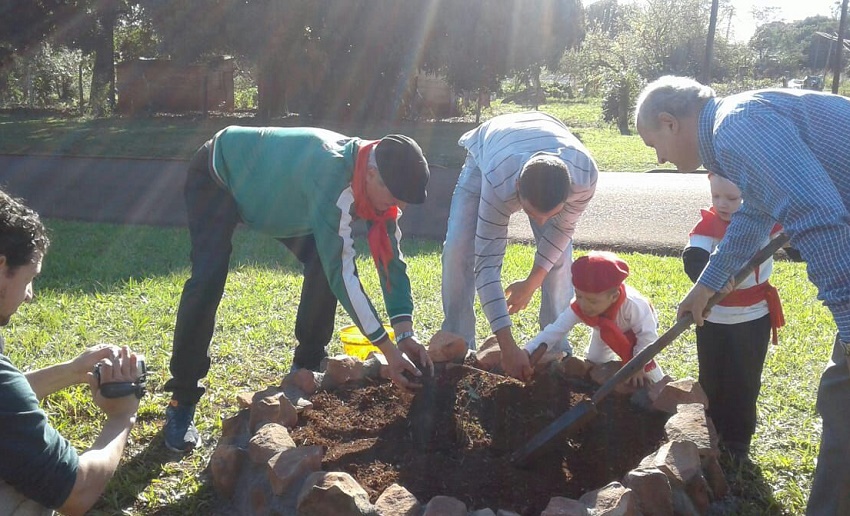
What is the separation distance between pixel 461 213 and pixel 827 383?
75.2 inches

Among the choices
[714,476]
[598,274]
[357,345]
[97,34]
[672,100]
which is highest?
[97,34]

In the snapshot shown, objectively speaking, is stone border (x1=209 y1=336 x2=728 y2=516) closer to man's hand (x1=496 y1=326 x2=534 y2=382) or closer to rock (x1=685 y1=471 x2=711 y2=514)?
rock (x1=685 y1=471 x2=711 y2=514)

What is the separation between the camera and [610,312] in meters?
3.48

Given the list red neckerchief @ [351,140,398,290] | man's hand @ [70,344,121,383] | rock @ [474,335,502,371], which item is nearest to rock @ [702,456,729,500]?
rock @ [474,335,502,371]

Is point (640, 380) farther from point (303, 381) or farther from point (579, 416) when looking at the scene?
point (303, 381)

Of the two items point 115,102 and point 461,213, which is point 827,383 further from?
point 115,102

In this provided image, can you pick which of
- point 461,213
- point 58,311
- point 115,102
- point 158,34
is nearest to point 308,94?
point 158,34

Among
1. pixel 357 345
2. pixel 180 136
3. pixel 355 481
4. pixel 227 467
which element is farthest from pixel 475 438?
pixel 180 136

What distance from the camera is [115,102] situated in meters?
26.0

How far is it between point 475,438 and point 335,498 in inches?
33.8

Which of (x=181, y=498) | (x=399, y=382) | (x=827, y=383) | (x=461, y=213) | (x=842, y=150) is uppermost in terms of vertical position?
(x=842, y=150)

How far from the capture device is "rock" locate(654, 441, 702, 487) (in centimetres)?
265

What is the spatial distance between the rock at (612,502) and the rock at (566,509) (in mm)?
31

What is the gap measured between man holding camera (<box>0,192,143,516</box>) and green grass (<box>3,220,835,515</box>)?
0.83 metres
